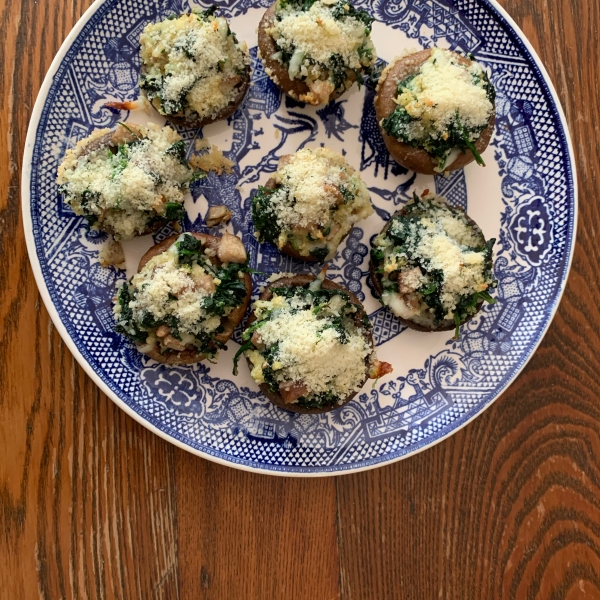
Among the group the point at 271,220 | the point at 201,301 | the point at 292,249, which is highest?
the point at 271,220

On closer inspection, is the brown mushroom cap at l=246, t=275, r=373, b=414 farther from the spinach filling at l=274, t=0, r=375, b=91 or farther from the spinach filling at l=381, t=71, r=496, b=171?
the spinach filling at l=274, t=0, r=375, b=91

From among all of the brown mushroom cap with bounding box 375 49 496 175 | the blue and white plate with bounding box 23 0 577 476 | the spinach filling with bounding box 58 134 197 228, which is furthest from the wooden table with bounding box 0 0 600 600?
the brown mushroom cap with bounding box 375 49 496 175

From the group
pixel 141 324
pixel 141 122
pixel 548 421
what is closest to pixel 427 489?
pixel 548 421

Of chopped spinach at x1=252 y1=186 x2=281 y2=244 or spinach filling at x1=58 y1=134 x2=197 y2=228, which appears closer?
spinach filling at x1=58 y1=134 x2=197 y2=228

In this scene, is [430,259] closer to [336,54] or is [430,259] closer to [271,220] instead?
[271,220]

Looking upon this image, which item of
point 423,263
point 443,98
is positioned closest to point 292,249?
point 423,263
